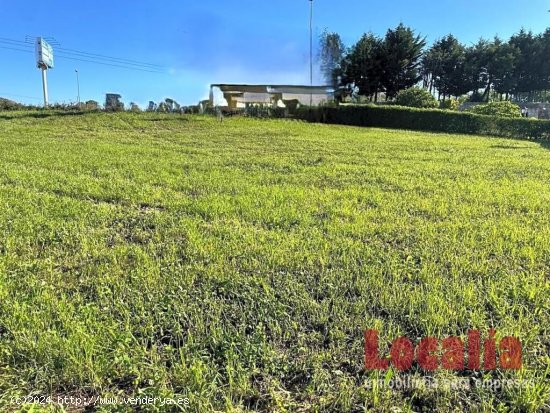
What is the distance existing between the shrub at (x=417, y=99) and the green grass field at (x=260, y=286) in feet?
65.6

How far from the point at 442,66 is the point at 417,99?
25.6 metres

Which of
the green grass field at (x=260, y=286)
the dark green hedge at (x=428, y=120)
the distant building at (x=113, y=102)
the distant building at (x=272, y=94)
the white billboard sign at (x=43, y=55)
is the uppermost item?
the white billboard sign at (x=43, y=55)

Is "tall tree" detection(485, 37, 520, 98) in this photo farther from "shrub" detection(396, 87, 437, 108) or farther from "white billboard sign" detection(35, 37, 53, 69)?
"white billboard sign" detection(35, 37, 53, 69)

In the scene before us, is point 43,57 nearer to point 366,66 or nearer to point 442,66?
point 366,66

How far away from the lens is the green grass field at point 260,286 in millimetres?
1614

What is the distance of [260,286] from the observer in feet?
7.89

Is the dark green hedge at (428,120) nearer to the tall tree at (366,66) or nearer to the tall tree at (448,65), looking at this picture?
the tall tree at (366,66)

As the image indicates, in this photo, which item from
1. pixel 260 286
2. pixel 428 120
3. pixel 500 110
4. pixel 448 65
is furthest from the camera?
pixel 448 65

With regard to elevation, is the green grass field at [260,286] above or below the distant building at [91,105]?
below

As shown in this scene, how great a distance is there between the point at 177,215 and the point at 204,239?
865mm

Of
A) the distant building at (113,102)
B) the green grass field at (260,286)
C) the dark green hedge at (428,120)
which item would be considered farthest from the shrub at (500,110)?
the distant building at (113,102)

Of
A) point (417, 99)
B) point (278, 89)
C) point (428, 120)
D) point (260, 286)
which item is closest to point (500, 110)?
point (428, 120)

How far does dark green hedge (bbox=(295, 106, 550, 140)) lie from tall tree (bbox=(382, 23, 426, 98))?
19.5 meters

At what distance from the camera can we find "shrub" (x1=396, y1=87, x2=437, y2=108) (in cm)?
2361
